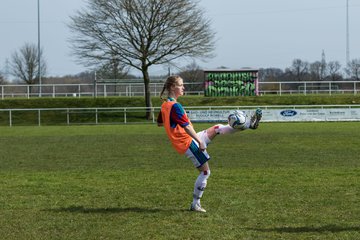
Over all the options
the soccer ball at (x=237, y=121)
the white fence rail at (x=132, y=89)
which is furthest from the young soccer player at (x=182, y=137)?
the white fence rail at (x=132, y=89)

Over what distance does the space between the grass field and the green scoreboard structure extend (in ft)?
86.7

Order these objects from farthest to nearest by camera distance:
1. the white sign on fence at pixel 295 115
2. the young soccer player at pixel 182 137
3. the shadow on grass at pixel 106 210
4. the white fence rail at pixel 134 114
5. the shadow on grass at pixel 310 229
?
1. the white fence rail at pixel 134 114
2. the white sign on fence at pixel 295 115
3. the shadow on grass at pixel 106 210
4. the young soccer player at pixel 182 137
5. the shadow on grass at pixel 310 229

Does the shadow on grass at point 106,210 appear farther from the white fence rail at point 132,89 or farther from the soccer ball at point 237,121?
the white fence rail at point 132,89

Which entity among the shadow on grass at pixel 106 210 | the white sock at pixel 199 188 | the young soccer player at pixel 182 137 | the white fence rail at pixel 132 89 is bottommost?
the shadow on grass at pixel 106 210

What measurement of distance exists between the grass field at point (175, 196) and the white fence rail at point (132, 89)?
3097cm

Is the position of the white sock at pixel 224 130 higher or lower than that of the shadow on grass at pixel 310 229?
higher

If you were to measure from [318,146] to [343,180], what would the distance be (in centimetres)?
757

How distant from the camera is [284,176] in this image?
1001 centimetres

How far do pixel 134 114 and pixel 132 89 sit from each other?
31.4ft

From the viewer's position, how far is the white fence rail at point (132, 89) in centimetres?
4550

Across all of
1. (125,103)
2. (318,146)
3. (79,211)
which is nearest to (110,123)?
(125,103)

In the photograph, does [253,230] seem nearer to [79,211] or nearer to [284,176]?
[79,211]

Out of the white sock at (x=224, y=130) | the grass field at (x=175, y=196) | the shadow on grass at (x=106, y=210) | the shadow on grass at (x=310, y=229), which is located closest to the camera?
the shadow on grass at (x=310, y=229)

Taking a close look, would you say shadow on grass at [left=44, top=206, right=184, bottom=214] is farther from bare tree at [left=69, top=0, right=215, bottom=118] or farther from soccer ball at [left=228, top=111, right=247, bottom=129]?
bare tree at [left=69, top=0, right=215, bottom=118]
